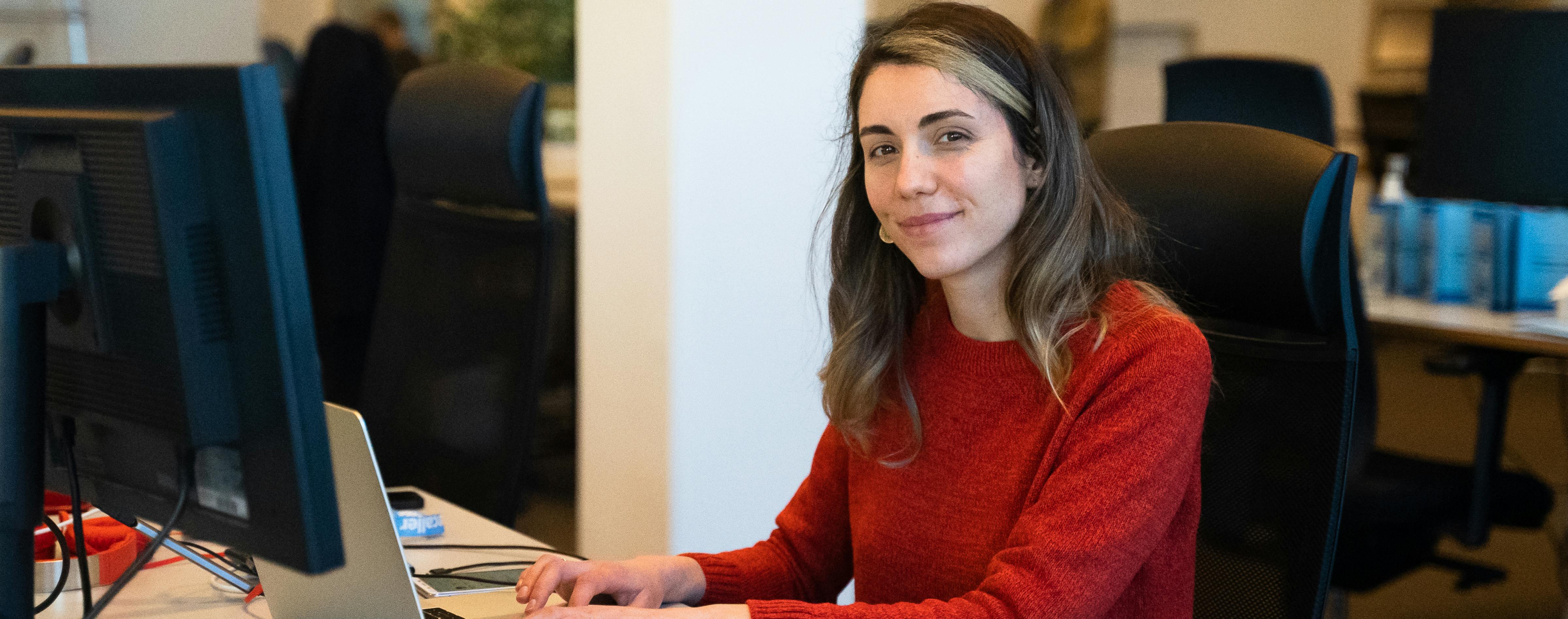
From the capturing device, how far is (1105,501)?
1.04 m

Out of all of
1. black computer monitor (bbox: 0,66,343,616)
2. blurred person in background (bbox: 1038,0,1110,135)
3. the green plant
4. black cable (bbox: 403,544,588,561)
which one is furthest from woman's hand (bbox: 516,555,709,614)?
blurred person in background (bbox: 1038,0,1110,135)

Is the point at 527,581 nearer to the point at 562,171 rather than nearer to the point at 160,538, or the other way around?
the point at 160,538

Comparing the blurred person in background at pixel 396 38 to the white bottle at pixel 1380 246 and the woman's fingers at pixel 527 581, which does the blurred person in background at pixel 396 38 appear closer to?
the white bottle at pixel 1380 246

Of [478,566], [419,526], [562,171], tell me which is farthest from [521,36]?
[478,566]

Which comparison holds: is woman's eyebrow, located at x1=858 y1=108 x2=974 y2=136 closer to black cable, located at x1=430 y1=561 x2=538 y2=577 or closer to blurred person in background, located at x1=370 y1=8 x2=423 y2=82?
black cable, located at x1=430 y1=561 x2=538 y2=577

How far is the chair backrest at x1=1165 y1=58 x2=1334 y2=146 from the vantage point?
2445 mm

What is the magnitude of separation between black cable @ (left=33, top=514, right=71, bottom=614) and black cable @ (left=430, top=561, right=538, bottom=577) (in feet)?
1.02

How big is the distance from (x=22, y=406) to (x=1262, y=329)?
3.39 ft

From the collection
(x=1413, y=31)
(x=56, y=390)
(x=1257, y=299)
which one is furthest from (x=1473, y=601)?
(x=1413, y=31)

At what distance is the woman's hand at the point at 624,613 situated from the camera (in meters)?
1.00

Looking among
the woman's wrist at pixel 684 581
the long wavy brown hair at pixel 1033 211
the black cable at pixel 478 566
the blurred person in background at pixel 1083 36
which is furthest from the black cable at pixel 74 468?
the blurred person in background at pixel 1083 36

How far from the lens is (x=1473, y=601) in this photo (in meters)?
3.09

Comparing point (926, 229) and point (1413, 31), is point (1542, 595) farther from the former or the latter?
point (1413, 31)

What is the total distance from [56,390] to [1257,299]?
3.29 ft
